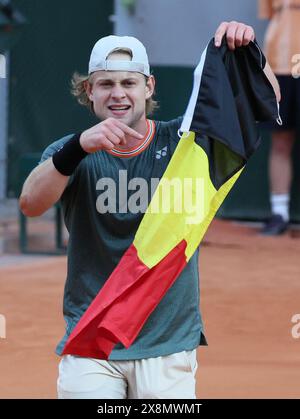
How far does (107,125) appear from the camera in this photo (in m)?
3.45

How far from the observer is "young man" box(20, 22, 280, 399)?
3.67 m

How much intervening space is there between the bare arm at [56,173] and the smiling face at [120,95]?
0.16 m

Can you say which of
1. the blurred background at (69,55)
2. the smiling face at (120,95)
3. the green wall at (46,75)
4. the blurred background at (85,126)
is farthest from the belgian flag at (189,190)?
the green wall at (46,75)

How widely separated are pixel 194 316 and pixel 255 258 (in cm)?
550

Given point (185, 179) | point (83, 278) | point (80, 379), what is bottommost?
point (80, 379)

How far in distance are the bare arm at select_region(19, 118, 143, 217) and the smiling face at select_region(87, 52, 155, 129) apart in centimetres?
16

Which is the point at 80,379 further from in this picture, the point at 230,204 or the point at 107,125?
the point at 230,204

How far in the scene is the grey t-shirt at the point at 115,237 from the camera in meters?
3.73

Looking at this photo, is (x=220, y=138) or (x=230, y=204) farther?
(x=230, y=204)
